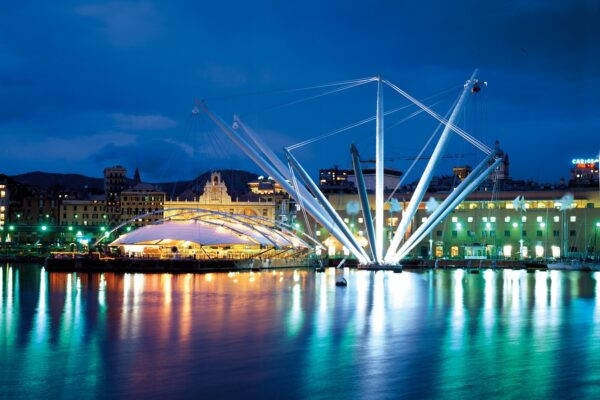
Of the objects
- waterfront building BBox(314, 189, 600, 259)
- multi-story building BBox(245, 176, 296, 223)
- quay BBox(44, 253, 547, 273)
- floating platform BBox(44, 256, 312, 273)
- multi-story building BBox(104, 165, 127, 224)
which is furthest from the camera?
multi-story building BBox(104, 165, 127, 224)

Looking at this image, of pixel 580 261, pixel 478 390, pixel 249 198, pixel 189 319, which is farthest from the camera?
pixel 249 198

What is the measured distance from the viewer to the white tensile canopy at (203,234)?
7919 cm

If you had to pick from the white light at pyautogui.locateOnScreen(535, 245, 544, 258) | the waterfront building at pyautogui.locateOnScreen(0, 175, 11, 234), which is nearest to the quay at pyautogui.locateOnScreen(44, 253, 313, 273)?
the white light at pyautogui.locateOnScreen(535, 245, 544, 258)

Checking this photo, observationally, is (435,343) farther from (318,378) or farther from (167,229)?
(167,229)

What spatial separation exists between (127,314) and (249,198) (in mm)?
88376

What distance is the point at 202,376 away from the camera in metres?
21.2

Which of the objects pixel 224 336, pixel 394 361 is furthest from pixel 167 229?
pixel 394 361

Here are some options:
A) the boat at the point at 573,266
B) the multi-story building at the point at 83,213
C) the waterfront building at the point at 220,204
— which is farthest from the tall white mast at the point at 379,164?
the multi-story building at the point at 83,213

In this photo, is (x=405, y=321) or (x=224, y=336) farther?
(x=405, y=321)

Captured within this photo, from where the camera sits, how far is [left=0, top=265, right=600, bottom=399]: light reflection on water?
798 inches

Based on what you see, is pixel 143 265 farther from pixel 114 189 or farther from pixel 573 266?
pixel 114 189

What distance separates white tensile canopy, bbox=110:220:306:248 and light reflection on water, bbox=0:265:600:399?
31479 millimetres

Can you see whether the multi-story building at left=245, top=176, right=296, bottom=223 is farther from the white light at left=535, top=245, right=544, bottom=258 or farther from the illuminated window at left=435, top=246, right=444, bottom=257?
the white light at left=535, top=245, right=544, bottom=258

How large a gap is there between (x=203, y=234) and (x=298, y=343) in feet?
178
